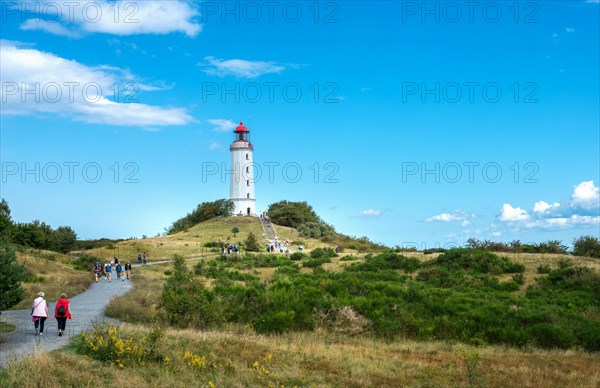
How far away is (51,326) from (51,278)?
14395mm

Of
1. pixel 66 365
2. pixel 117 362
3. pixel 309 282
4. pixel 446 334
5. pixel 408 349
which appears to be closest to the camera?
pixel 66 365

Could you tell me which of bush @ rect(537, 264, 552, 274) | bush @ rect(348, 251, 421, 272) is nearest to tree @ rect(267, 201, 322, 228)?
bush @ rect(348, 251, 421, 272)

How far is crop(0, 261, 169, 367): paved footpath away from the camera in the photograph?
47.2 feet

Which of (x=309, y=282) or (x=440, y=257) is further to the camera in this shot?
(x=440, y=257)

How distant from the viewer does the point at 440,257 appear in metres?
33.8

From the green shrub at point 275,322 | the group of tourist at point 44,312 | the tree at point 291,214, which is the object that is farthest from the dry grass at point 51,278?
the tree at point 291,214

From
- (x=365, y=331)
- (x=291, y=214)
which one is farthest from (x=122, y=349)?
(x=291, y=214)

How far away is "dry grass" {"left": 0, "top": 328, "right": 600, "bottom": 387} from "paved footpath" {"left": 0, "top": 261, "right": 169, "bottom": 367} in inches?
60.8

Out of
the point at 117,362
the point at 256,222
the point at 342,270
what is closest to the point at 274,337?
the point at 117,362

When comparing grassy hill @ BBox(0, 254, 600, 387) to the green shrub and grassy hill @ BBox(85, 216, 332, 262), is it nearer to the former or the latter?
the green shrub

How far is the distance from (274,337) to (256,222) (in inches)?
2326

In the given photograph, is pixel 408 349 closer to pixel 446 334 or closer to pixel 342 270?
pixel 446 334

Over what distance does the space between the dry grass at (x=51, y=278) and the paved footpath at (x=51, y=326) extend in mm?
947

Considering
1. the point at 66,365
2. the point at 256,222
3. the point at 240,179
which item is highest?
the point at 240,179
